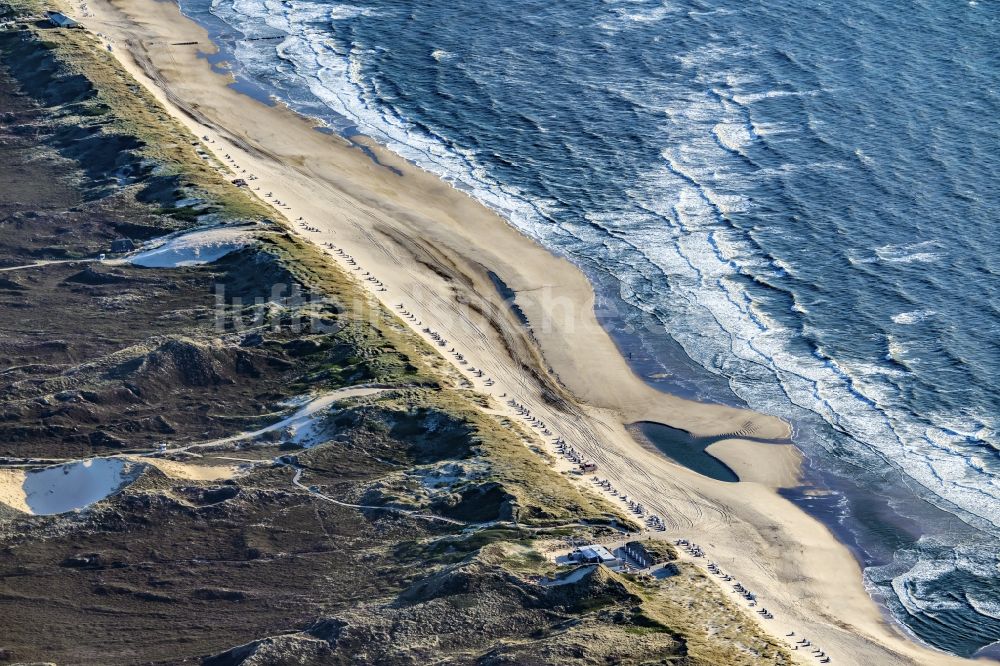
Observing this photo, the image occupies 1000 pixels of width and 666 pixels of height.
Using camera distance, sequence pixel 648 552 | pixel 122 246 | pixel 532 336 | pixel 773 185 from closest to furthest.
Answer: pixel 648 552 → pixel 532 336 → pixel 122 246 → pixel 773 185

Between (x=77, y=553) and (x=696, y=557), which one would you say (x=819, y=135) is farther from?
(x=77, y=553)

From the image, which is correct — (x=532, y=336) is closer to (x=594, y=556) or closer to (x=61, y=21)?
(x=594, y=556)

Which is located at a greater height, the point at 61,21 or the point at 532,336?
the point at 61,21

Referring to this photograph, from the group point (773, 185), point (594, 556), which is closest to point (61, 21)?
point (773, 185)

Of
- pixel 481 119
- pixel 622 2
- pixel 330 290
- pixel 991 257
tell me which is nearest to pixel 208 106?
pixel 481 119

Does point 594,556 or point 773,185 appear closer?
point 594,556

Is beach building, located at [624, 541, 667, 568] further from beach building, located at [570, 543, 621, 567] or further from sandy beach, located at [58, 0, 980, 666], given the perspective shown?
sandy beach, located at [58, 0, 980, 666]

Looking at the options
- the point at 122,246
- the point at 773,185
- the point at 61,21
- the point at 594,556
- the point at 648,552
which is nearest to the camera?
the point at 594,556
